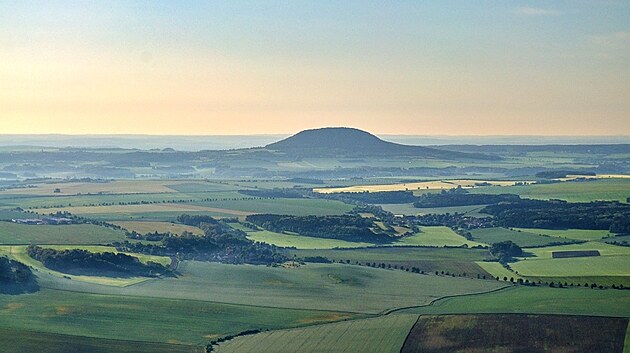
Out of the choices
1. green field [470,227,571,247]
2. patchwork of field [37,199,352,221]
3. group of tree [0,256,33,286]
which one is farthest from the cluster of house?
green field [470,227,571,247]

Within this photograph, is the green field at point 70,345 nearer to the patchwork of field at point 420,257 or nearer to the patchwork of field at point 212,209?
the patchwork of field at point 420,257

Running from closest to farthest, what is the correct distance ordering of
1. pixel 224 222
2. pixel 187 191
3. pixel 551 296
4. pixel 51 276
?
pixel 551 296
pixel 51 276
pixel 224 222
pixel 187 191

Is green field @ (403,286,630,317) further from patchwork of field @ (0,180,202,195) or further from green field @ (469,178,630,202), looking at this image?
patchwork of field @ (0,180,202,195)

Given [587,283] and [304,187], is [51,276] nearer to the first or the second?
[587,283]

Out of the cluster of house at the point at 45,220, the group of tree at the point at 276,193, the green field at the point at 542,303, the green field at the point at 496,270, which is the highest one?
the group of tree at the point at 276,193

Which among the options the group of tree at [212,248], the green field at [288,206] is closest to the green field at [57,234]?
the group of tree at [212,248]

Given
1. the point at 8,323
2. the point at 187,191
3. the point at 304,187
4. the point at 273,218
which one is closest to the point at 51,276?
the point at 8,323
